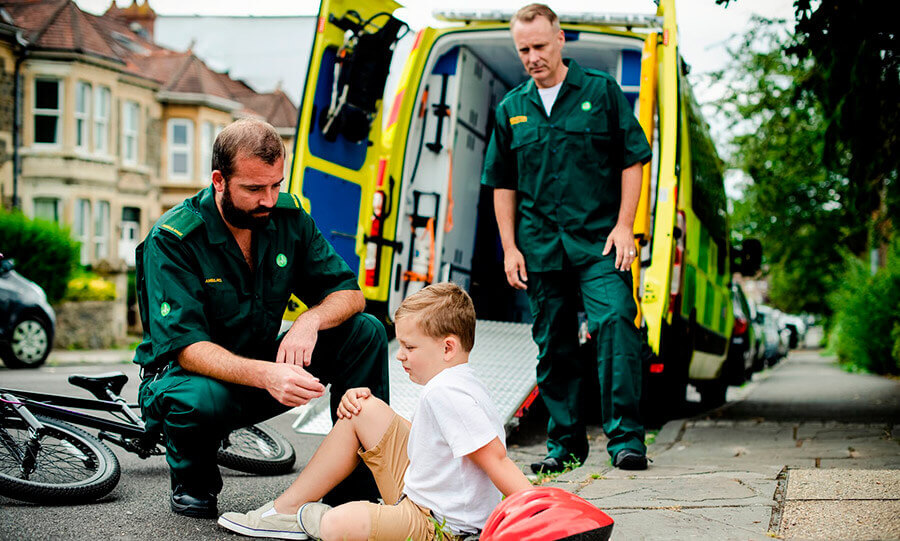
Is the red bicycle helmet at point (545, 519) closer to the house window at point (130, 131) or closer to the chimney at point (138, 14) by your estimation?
the house window at point (130, 131)

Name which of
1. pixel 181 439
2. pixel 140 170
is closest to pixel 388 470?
pixel 181 439

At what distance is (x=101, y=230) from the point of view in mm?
26609

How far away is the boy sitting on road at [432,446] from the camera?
8.61 feet

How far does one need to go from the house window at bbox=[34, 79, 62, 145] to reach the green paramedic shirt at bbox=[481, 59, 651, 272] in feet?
74.9

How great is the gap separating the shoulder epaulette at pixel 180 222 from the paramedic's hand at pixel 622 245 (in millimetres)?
1878

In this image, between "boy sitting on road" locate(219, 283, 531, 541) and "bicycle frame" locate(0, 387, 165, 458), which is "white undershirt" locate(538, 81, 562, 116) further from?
"bicycle frame" locate(0, 387, 165, 458)

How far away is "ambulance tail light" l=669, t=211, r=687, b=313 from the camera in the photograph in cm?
556

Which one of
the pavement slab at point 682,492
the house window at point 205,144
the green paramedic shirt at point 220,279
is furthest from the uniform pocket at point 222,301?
the house window at point 205,144

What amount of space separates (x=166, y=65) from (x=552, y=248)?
1154 inches

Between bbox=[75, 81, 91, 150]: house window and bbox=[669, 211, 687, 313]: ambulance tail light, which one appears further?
bbox=[75, 81, 91, 150]: house window

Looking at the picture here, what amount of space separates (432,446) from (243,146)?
3.95 ft

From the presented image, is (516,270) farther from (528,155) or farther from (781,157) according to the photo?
(781,157)

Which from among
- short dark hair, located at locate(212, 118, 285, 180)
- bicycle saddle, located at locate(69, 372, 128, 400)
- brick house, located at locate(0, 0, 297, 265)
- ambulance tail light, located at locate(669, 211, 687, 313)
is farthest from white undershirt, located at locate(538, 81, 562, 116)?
brick house, located at locate(0, 0, 297, 265)

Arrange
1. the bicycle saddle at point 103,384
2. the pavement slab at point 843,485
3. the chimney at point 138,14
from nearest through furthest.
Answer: the pavement slab at point 843,485, the bicycle saddle at point 103,384, the chimney at point 138,14
